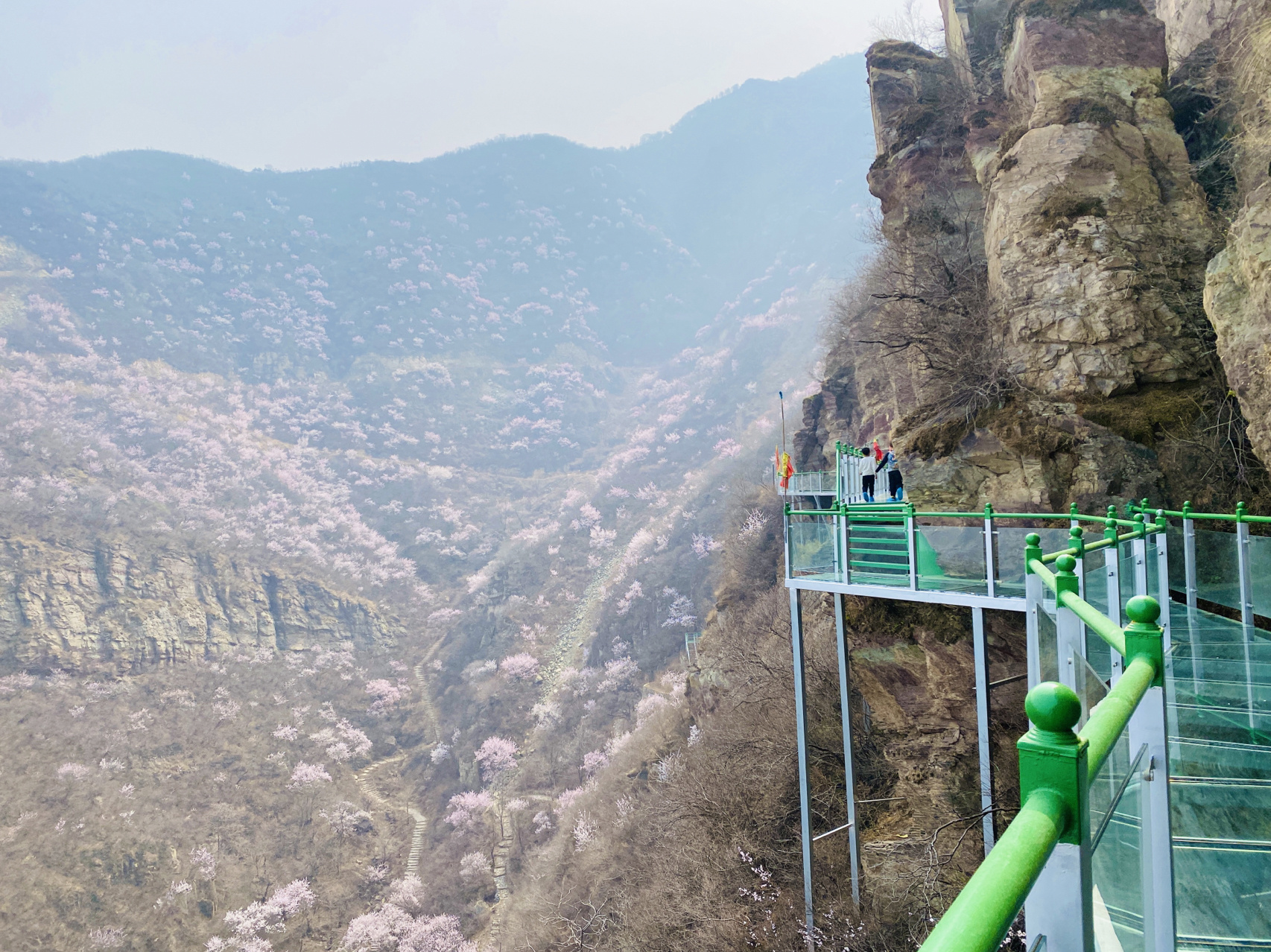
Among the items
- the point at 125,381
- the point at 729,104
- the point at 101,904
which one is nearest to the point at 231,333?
the point at 125,381

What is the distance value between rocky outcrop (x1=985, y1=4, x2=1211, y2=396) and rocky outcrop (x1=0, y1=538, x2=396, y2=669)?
4280cm

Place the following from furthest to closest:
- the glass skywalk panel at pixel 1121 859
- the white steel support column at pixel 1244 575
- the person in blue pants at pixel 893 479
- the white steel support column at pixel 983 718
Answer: the person in blue pants at pixel 893 479
the white steel support column at pixel 983 718
the white steel support column at pixel 1244 575
the glass skywalk panel at pixel 1121 859

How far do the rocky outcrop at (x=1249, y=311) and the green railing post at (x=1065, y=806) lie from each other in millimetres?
10563

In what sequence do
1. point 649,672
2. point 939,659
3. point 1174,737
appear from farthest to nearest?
1. point 649,672
2. point 939,659
3. point 1174,737

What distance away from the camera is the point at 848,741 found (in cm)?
1016

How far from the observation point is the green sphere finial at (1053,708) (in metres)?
0.90

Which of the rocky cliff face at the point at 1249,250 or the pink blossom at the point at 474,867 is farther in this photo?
the pink blossom at the point at 474,867

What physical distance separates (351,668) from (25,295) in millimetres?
46575

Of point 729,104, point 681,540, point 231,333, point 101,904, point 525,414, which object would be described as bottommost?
point 101,904

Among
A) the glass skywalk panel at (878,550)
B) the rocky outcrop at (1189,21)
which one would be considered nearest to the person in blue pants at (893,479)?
the glass skywalk panel at (878,550)

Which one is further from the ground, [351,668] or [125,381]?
[125,381]

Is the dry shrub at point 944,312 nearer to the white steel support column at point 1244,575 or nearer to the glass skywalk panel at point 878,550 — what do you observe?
the glass skywalk panel at point 878,550

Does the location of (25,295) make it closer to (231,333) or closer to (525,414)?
(231,333)

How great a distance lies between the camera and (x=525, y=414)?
74.3 meters
